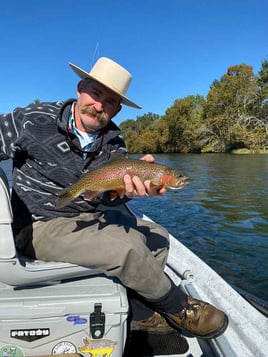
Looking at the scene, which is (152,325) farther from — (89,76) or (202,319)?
(89,76)

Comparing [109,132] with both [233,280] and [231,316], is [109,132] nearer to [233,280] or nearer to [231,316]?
[231,316]

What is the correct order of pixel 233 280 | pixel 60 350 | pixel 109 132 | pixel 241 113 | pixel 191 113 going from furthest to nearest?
pixel 191 113, pixel 241 113, pixel 233 280, pixel 109 132, pixel 60 350

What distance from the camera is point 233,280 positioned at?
5.24 meters

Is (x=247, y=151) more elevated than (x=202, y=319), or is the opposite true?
(x=202, y=319)

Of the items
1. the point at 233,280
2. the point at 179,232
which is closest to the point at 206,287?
the point at 233,280

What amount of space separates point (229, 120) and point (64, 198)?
168 ft

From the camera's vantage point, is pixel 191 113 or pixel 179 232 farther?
pixel 191 113

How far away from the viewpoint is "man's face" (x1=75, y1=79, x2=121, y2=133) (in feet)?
8.11

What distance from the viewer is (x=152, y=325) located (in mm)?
2873

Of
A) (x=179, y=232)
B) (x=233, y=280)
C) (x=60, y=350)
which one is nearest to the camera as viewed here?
(x=60, y=350)

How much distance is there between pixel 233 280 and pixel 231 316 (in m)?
3.00

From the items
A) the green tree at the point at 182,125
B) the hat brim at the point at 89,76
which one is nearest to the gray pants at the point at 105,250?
the hat brim at the point at 89,76

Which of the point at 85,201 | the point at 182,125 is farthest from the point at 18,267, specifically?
the point at 182,125

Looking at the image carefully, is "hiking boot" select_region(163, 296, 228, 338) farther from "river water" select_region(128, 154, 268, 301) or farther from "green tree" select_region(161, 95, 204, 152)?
"green tree" select_region(161, 95, 204, 152)
